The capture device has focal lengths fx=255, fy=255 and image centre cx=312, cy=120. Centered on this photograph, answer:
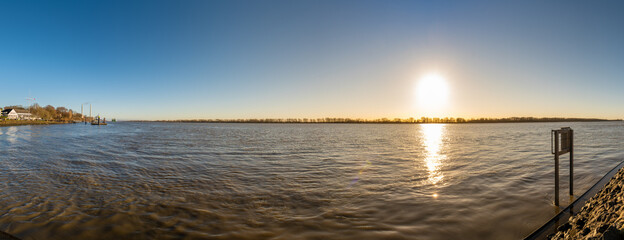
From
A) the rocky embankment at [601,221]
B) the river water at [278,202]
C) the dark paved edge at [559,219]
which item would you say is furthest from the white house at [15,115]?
the rocky embankment at [601,221]

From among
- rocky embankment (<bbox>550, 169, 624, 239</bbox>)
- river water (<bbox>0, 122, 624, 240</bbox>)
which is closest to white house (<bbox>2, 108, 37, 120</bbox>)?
river water (<bbox>0, 122, 624, 240</bbox>)

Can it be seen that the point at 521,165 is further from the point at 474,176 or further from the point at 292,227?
the point at 292,227

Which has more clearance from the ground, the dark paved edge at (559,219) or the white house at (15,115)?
the white house at (15,115)

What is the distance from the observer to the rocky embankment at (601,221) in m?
2.89

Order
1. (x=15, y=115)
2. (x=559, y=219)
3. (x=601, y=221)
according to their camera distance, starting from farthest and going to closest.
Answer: (x=15, y=115) < (x=559, y=219) < (x=601, y=221)

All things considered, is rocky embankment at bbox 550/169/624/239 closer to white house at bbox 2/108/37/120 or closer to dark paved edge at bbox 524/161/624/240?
dark paved edge at bbox 524/161/624/240

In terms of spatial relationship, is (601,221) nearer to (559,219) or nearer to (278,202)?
(559,219)

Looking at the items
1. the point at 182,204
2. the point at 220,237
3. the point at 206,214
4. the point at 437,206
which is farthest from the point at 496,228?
the point at 182,204

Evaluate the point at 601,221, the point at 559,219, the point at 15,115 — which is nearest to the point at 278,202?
the point at 601,221

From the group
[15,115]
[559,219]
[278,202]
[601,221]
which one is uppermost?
[15,115]

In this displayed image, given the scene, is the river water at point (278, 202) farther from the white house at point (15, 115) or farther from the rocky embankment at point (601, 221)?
the white house at point (15, 115)

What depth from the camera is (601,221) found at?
11.2 ft

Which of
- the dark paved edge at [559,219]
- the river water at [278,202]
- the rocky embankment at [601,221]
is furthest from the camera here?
the river water at [278,202]

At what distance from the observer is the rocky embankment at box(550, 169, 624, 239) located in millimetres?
2891
